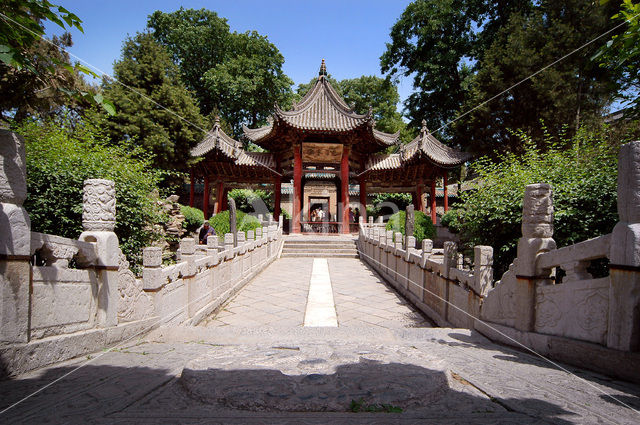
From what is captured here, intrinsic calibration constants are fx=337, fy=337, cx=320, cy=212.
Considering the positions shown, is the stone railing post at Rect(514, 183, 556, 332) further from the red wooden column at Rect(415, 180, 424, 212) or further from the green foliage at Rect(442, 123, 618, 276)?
the red wooden column at Rect(415, 180, 424, 212)

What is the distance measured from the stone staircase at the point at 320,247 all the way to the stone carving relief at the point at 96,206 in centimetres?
997

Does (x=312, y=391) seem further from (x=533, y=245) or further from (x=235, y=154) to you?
(x=235, y=154)

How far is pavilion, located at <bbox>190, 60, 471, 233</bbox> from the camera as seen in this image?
1536 centimetres

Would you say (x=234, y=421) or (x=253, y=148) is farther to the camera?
(x=253, y=148)

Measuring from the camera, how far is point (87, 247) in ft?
10.0

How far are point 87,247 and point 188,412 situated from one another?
2.06 m

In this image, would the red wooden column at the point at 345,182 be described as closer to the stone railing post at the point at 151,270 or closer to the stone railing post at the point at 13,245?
the stone railing post at the point at 151,270

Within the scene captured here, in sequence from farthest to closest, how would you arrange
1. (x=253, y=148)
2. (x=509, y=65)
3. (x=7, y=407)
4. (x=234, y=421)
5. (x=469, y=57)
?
(x=253, y=148) < (x=469, y=57) < (x=509, y=65) < (x=7, y=407) < (x=234, y=421)

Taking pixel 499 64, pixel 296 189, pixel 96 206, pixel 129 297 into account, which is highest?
pixel 499 64

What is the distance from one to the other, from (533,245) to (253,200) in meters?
24.5

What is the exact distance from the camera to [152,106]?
18078 millimetres

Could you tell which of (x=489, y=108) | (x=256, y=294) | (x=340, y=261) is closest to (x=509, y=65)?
(x=489, y=108)

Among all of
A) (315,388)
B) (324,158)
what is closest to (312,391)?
(315,388)

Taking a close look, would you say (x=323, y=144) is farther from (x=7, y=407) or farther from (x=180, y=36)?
(x=180, y=36)
